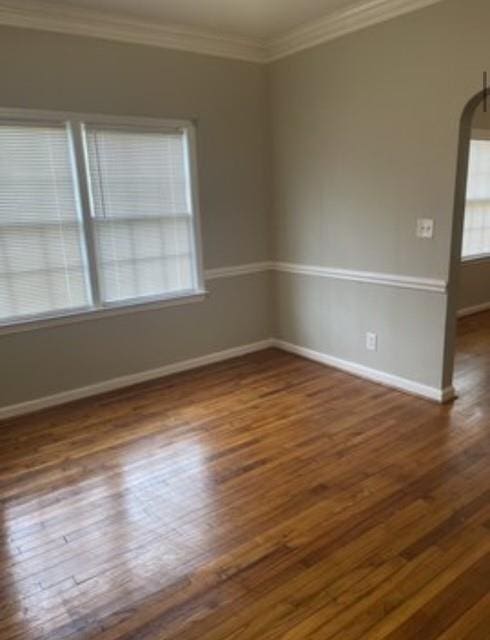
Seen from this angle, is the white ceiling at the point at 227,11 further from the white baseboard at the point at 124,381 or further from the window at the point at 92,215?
the white baseboard at the point at 124,381

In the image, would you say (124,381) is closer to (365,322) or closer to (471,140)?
(365,322)

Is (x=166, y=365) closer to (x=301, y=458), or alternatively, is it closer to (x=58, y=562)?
(x=301, y=458)

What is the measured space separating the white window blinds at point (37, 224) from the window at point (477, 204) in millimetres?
4139

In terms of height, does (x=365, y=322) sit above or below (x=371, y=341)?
above

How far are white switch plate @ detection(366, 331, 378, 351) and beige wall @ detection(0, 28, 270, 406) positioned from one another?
3.89 feet

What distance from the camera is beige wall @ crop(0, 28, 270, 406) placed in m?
3.21

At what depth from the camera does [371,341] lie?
378 cm

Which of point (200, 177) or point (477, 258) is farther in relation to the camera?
point (477, 258)

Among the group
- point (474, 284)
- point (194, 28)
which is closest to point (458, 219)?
point (194, 28)

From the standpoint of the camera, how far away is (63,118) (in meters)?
3.27

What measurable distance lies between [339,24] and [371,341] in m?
2.35

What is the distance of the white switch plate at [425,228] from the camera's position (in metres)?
3.18

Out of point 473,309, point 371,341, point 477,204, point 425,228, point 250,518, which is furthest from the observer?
point 473,309

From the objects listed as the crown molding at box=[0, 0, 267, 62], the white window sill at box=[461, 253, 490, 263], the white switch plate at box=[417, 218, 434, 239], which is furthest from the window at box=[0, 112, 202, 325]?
Answer: the white window sill at box=[461, 253, 490, 263]
